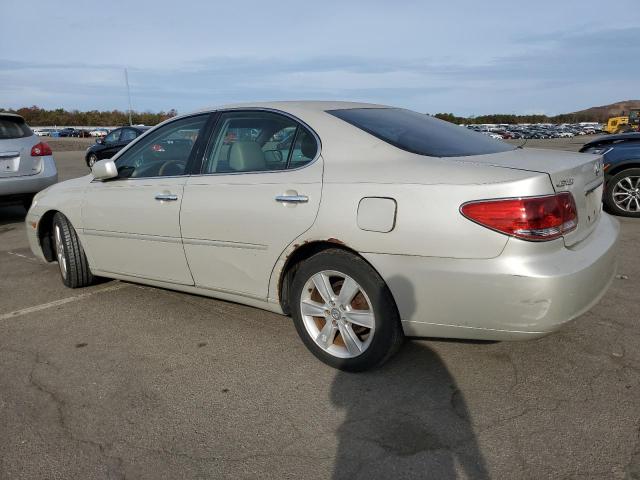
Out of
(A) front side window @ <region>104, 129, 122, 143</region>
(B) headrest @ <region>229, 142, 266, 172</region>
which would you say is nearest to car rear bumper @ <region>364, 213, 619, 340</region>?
(B) headrest @ <region>229, 142, 266, 172</region>

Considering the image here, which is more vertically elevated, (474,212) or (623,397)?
(474,212)

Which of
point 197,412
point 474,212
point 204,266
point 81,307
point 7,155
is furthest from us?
point 7,155

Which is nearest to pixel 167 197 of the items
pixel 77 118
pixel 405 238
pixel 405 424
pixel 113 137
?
pixel 405 238

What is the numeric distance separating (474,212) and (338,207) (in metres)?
0.72

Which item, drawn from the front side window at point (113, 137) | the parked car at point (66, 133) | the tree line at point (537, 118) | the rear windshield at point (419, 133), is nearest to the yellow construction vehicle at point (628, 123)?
the front side window at point (113, 137)

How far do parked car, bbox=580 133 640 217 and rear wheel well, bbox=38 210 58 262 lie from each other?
6917mm

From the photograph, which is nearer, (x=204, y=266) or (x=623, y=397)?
(x=623, y=397)

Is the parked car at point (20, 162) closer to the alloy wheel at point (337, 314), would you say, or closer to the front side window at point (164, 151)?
the front side window at point (164, 151)

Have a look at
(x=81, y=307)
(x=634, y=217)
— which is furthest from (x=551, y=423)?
(x=634, y=217)

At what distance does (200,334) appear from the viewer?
12.0 ft

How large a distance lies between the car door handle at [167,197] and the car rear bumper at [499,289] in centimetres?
156

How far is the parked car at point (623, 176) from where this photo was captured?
7.56 meters

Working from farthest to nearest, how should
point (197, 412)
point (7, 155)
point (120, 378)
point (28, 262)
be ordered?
point (7, 155), point (28, 262), point (120, 378), point (197, 412)

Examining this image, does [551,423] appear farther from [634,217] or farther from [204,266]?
[634,217]
